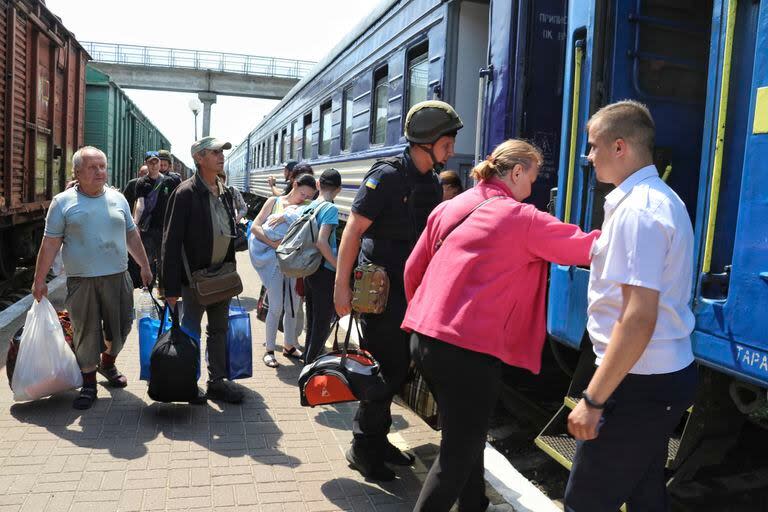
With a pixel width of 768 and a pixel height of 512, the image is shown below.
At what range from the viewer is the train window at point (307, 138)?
1171cm

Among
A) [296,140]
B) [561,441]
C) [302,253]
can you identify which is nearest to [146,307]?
[302,253]

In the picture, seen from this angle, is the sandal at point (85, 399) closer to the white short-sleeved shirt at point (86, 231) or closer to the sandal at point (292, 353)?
the white short-sleeved shirt at point (86, 231)

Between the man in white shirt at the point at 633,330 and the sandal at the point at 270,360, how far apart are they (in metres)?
3.71

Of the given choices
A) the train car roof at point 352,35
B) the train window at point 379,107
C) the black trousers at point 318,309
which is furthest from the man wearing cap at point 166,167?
the black trousers at point 318,309

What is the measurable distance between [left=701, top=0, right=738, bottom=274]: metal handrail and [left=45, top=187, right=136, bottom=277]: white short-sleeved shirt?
357 cm

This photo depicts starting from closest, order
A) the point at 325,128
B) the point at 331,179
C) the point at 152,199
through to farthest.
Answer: the point at 331,179 < the point at 152,199 < the point at 325,128

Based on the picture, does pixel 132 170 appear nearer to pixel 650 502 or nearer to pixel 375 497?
pixel 375 497

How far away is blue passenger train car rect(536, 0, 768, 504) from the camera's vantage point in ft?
7.86

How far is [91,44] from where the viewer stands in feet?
134

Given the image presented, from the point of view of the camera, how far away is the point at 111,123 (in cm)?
1434

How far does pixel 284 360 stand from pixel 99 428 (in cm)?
191

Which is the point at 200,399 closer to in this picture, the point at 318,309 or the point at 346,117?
the point at 318,309

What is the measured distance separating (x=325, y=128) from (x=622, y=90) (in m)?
7.26

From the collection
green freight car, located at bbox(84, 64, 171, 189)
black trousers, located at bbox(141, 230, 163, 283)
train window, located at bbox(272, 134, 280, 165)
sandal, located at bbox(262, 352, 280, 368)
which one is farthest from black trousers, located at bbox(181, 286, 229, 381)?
train window, located at bbox(272, 134, 280, 165)
